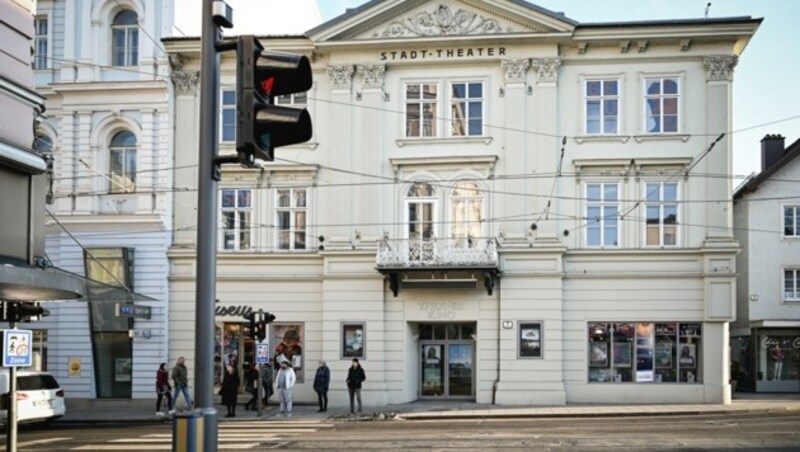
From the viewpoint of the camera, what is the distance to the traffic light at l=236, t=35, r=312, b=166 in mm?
5715

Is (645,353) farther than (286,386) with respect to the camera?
Yes

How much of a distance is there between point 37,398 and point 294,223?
10.9 m

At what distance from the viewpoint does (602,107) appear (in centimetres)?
3225

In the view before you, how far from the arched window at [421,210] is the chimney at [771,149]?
1897cm

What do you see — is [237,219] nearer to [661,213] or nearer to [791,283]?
[661,213]

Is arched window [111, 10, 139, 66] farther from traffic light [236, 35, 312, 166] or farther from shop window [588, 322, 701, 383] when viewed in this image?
traffic light [236, 35, 312, 166]

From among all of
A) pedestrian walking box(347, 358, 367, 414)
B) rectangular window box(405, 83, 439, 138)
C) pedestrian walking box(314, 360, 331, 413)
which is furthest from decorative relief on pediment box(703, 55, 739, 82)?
pedestrian walking box(314, 360, 331, 413)

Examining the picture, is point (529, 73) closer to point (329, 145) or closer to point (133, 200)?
point (329, 145)

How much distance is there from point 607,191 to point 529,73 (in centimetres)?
470

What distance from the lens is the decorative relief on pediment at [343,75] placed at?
1292 inches

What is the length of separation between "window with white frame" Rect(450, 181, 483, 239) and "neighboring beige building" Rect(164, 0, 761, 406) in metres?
0.06

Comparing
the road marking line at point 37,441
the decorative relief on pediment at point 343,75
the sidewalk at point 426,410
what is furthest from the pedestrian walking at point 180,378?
the decorative relief on pediment at point 343,75

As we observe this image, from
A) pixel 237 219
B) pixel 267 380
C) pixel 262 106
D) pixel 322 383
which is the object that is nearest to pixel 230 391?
pixel 267 380

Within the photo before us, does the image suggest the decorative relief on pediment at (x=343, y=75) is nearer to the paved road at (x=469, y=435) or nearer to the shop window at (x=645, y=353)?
the shop window at (x=645, y=353)
